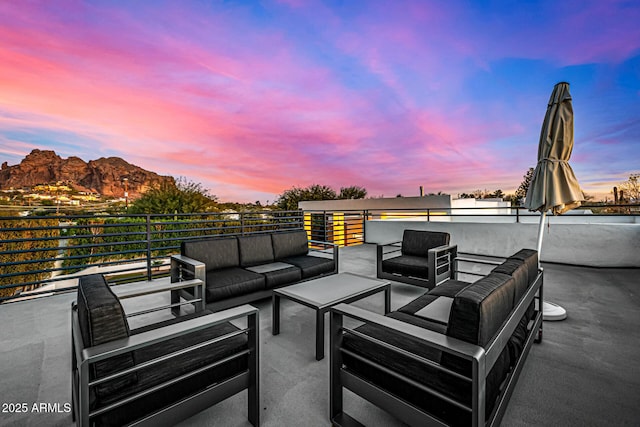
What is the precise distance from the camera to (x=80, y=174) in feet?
43.9

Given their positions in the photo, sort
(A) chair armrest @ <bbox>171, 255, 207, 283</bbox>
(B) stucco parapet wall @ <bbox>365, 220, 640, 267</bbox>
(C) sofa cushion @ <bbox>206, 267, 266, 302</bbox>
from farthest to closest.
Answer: (B) stucco parapet wall @ <bbox>365, 220, 640, 267</bbox>, (C) sofa cushion @ <bbox>206, 267, 266, 302</bbox>, (A) chair armrest @ <bbox>171, 255, 207, 283</bbox>

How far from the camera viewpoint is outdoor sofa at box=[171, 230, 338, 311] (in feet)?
8.68

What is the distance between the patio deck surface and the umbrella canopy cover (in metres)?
1.20

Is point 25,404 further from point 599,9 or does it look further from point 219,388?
point 599,9

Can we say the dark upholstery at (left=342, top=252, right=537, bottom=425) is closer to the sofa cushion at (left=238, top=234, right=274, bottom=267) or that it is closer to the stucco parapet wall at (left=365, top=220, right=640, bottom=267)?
the sofa cushion at (left=238, top=234, right=274, bottom=267)

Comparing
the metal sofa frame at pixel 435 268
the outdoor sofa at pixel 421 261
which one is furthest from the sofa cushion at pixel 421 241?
the metal sofa frame at pixel 435 268

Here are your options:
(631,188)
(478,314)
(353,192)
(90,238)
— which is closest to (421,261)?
(478,314)

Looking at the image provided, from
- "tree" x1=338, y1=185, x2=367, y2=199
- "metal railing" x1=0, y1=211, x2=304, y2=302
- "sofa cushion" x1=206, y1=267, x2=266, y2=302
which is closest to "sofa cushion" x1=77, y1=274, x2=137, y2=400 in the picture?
"metal railing" x1=0, y1=211, x2=304, y2=302

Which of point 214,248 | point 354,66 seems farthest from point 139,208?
point 354,66

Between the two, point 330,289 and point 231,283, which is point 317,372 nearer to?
point 330,289

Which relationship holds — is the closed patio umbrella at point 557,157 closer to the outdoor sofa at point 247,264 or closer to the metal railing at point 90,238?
the outdoor sofa at point 247,264

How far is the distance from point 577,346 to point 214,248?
11.4 ft

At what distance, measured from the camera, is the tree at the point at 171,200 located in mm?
8234

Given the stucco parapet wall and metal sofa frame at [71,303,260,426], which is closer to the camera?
metal sofa frame at [71,303,260,426]
